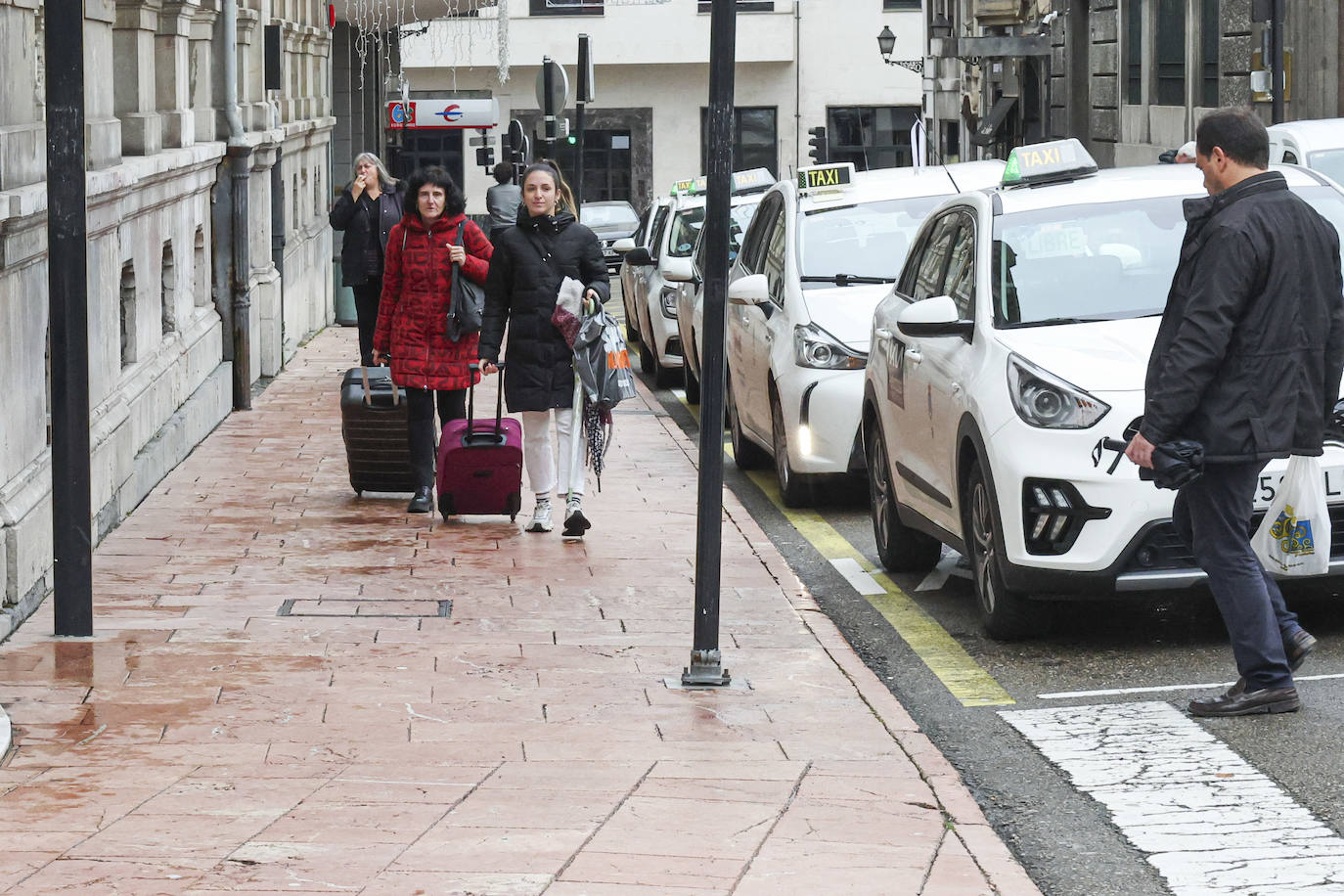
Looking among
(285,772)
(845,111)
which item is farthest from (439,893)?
(845,111)

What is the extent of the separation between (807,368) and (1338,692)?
16.4ft

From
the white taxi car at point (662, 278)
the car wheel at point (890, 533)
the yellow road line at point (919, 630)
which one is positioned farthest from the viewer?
the white taxi car at point (662, 278)

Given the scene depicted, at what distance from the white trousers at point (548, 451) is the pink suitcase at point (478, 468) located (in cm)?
8

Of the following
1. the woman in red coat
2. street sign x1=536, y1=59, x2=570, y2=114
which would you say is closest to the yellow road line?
the woman in red coat

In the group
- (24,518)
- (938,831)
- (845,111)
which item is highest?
(845,111)

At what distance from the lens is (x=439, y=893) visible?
478 cm

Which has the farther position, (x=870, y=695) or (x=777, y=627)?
(x=777, y=627)

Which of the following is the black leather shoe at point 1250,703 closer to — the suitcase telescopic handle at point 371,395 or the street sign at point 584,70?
the suitcase telescopic handle at point 371,395

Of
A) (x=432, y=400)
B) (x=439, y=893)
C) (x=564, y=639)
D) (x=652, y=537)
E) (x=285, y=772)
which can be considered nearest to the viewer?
(x=439, y=893)

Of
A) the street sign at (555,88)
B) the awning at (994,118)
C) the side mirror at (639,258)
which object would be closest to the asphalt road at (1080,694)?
the side mirror at (639,258)

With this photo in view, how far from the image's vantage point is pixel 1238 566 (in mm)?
6477

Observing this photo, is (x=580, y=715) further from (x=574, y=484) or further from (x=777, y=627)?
(x=574, y=484)

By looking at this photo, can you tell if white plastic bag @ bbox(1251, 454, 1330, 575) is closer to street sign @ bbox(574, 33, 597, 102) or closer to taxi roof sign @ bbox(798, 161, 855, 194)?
taxi roof sign @ bbox(798, 161, 855, 194)

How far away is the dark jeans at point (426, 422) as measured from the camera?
1131cm
